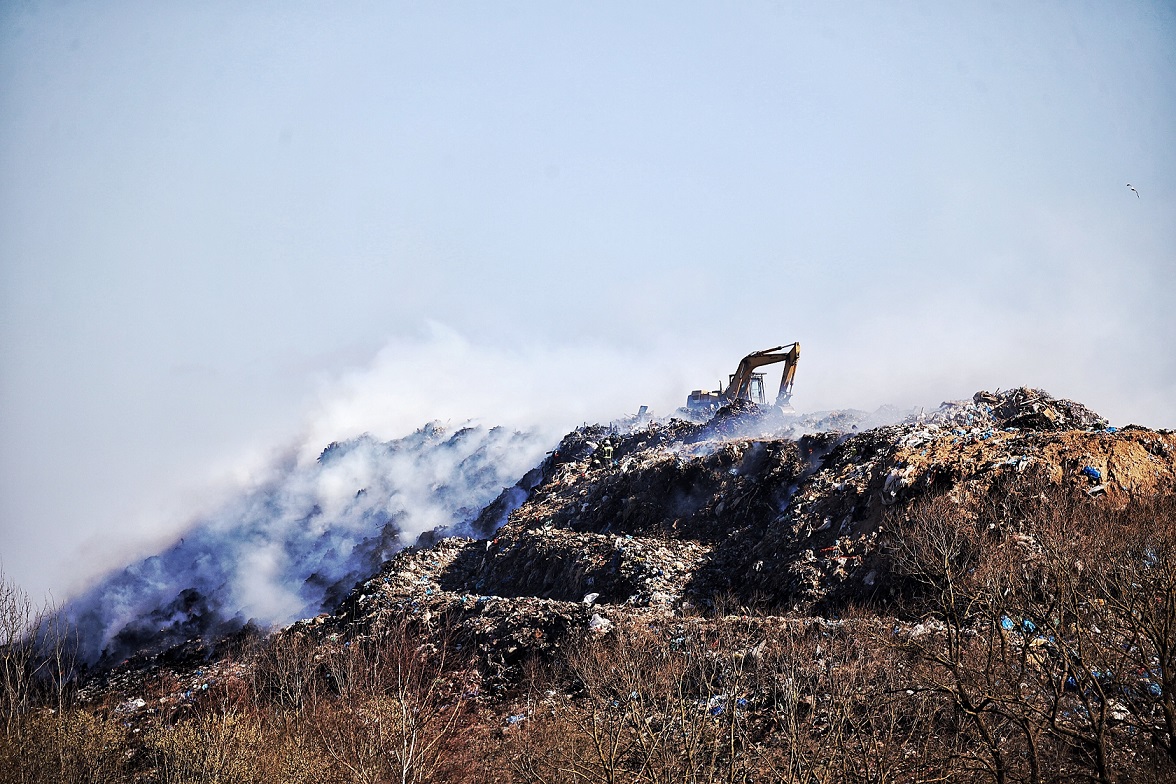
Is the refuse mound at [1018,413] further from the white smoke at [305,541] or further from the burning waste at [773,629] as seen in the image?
the white smoke at [305,541]

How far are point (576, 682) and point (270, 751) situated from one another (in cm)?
604

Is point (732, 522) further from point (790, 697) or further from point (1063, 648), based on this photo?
point (1063, 648)

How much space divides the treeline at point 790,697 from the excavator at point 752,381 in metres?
15.7

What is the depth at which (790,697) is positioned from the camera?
12141mm

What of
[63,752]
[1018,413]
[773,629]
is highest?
[1018,413]

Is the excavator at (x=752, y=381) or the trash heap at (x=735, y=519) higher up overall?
the excavator at (x=752, y=381)

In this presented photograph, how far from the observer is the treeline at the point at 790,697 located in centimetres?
1040

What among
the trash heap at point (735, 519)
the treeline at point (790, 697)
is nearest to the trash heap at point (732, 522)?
the trash heap at point (735, 519)

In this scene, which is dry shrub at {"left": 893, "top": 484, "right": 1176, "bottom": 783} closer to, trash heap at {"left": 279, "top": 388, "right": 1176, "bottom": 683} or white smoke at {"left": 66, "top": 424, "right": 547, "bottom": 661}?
trash heap at {"left": 279, "top": 388, "right": 1176, "bottom": 683}

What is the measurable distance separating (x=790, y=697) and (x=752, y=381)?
24.0 metres

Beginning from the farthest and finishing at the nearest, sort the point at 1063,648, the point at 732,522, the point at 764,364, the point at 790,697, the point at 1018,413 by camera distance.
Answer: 1. the point at 764,364
2. the point at 1018,413
3. the point at 732,522
4. the point at 790,697
5. the point at 1063,648

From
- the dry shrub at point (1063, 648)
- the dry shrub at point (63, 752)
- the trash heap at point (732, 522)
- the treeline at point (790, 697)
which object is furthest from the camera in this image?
the trash heap at point (732, 522)

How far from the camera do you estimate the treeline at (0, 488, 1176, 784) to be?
1040 centimetres

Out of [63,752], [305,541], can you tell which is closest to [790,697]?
[63,752]
